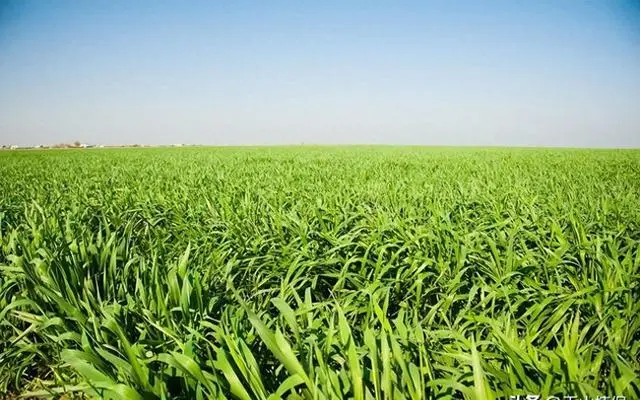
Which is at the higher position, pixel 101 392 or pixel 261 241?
pixel 261 241

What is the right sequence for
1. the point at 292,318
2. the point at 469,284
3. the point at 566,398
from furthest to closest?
1. the point at 469,284
2. the point at 292,318
3. the point at 566,398

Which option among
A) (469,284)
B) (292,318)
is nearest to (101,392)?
(292,318)

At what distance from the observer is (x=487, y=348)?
198cm

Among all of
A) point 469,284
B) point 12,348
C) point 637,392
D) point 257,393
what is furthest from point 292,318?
point 12,348

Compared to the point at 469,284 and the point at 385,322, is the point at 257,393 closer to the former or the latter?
the point at 385,322

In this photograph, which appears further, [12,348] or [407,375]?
[12,348]

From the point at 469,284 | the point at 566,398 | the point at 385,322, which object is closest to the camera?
the point at 566,398

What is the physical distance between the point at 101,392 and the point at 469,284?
240cm

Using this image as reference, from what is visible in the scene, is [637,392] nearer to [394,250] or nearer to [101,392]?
[394,250]

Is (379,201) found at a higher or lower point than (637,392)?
higher

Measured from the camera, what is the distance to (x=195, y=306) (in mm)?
2064

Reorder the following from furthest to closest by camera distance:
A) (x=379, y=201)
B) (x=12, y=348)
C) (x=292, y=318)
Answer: (x=379, y=201) < (x=12, y=348) < (x=292, y=318)

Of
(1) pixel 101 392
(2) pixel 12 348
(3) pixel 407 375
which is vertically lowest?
(2) pixel 12 348

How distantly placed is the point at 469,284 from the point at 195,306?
199cm
